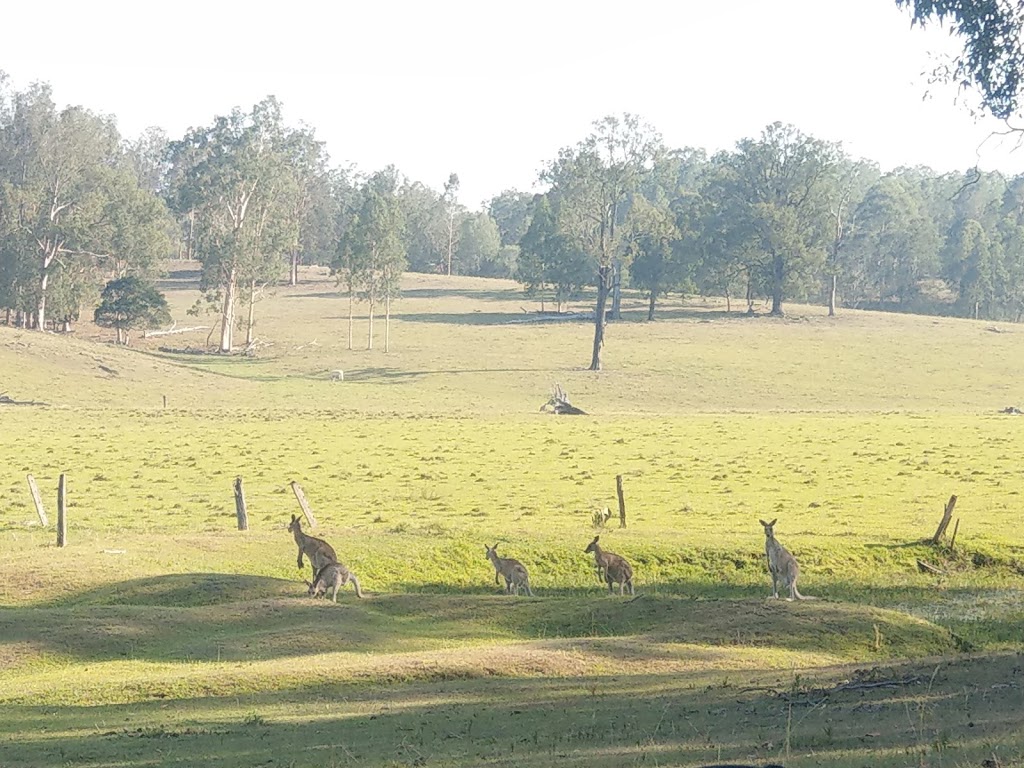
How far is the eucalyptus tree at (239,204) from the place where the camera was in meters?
114

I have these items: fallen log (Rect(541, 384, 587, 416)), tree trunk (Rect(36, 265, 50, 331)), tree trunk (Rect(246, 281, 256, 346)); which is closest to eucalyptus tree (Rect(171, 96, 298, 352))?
tree trunk (Rect(246, 281, 256, 346))

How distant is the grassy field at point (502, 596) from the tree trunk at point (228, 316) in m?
33.6

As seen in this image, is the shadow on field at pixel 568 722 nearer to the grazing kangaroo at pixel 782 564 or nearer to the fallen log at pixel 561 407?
the grazing kangaroo at pixel 782 564

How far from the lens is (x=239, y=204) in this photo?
398 feet

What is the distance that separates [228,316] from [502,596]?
90085 mm

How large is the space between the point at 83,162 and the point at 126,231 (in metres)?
7.55

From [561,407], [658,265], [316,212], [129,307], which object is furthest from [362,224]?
[316,212]

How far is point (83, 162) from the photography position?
12000cm

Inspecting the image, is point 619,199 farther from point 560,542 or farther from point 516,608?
point 516,608

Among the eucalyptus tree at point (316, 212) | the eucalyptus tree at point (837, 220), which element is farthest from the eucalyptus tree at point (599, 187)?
the eucalyptus tree at point (316, 212)

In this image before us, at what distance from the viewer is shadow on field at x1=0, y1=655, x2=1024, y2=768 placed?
12.5 meters

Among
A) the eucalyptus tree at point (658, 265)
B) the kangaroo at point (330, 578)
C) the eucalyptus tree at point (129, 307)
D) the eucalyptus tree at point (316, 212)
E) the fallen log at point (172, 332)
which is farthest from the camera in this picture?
the eucalyptus tree at point (316, 212)

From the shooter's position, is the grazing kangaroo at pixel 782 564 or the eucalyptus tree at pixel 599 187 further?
the eucalyptus tree at pixel 599 187

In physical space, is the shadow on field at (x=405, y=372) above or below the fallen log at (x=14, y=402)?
above
